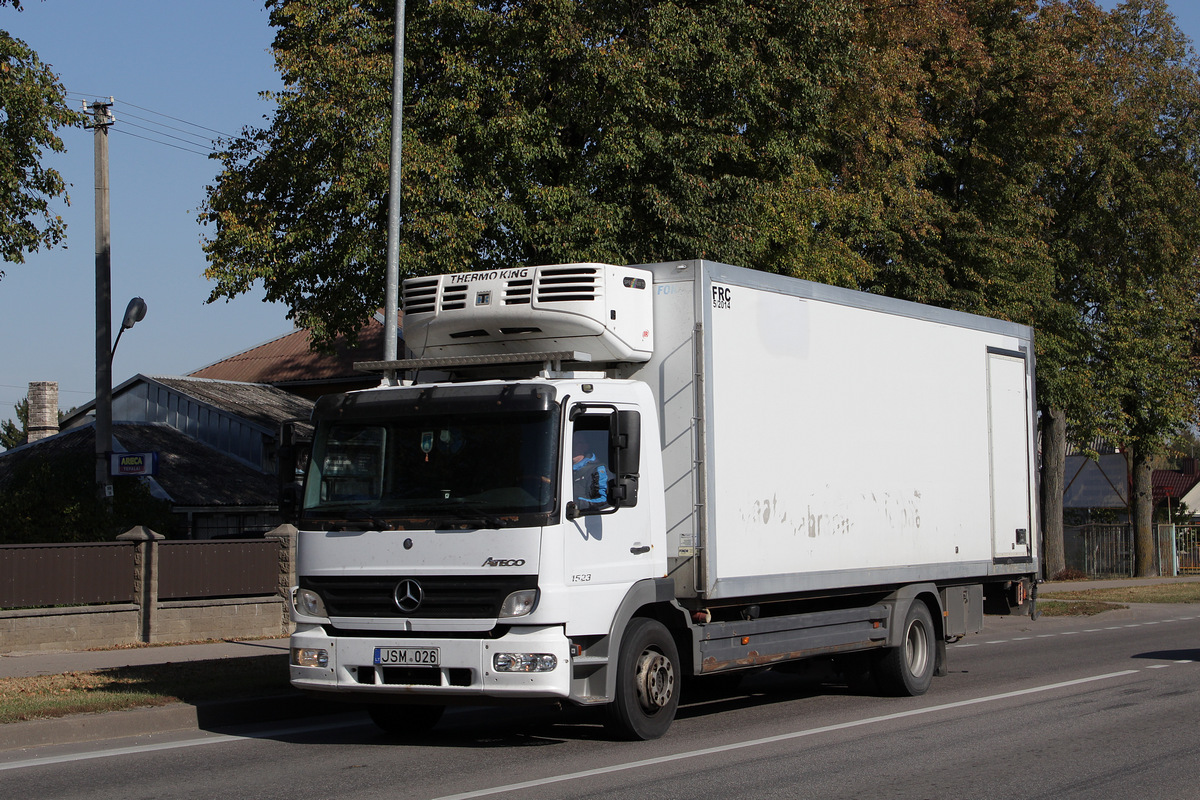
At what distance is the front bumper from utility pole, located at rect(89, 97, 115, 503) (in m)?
14.2

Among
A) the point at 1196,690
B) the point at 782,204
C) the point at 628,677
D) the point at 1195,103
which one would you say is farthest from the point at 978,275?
the point at 628,677

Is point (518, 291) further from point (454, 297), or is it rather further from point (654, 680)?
point (654, 680)

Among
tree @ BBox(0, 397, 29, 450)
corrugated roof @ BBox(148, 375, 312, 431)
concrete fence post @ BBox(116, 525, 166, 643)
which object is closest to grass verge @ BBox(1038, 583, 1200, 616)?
concrete fence post @ BBox(116, 525, 166, 643)

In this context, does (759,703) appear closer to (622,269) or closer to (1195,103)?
(622,269)

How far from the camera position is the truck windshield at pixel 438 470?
27.9 feet

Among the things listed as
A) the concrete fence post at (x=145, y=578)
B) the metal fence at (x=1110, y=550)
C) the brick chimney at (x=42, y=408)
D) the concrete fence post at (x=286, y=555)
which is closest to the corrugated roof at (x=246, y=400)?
the brick chimney at (x=42, y=408)

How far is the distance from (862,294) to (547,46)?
8.94 meters

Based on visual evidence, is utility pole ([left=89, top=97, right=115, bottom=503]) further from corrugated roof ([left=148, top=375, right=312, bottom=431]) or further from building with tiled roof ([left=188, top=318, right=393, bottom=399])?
building with tiled roof ([left=188, top=318, right=393, bottom=399])

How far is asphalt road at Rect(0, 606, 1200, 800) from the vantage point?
25.1 ft

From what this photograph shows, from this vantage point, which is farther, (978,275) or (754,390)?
(978,275)

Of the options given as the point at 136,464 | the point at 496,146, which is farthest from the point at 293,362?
the point at 496,146

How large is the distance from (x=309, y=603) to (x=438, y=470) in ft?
4.65

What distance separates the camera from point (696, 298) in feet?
31.2

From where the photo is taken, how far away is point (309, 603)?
9.10 metres
